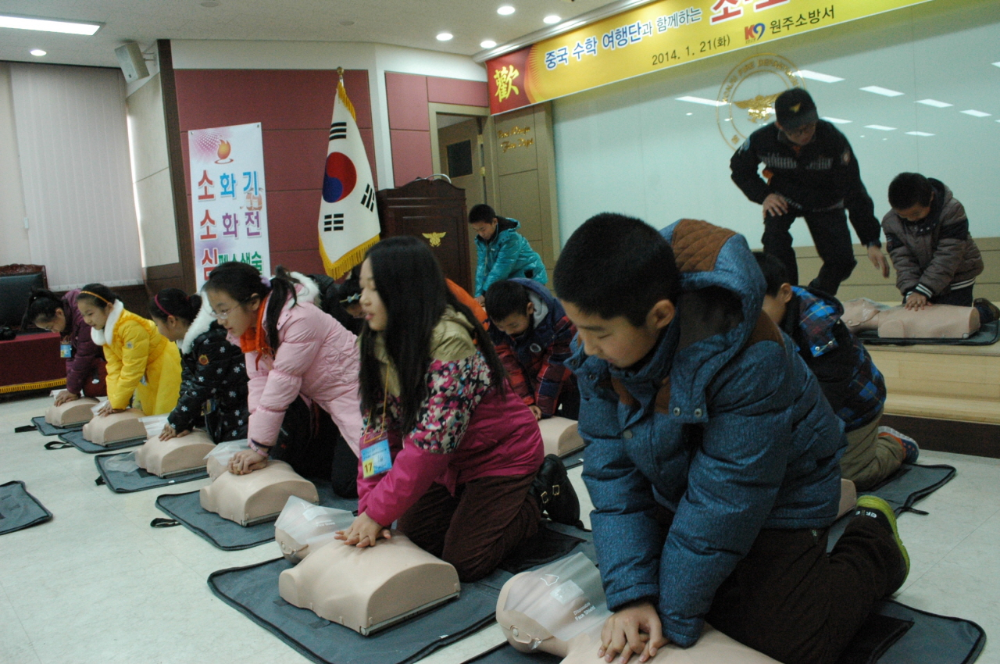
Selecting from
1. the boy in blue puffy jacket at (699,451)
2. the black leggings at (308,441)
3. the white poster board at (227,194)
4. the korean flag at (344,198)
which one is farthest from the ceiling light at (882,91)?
the white poster board at (227,194)

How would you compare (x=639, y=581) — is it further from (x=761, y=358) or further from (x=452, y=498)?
(x=452, y=498)

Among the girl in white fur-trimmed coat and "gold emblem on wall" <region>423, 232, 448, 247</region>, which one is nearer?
the girl in white fur-trimmed coat

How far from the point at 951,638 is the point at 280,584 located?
62.7 inches

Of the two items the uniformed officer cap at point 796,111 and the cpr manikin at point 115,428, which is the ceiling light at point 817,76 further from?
the cpr manikin at point 115,428

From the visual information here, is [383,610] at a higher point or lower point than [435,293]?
lower

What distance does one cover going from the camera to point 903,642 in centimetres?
152

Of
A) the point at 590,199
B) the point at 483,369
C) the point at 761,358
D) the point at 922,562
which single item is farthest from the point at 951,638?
the point at 590,199

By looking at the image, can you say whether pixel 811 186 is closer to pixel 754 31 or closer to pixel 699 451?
pixel 754 31

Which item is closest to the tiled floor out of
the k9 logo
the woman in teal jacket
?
the woman in teal jacket

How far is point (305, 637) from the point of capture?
5.70 feet

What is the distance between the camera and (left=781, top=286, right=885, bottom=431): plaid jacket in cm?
223

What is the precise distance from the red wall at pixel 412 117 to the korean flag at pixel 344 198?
57 cm

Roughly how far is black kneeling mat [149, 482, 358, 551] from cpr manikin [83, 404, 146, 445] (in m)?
1.15

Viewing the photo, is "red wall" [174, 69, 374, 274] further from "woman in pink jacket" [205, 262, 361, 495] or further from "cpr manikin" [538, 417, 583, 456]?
"cpr manikin" [538, 417, 583, 456]
